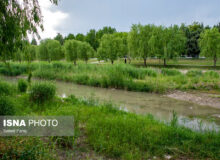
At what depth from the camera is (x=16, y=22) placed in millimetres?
4629

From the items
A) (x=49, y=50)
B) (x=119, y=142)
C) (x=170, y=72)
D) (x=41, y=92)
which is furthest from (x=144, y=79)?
(x=49, y=50)

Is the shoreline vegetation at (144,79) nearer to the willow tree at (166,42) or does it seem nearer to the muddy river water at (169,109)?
the muddy river water at (169,109)

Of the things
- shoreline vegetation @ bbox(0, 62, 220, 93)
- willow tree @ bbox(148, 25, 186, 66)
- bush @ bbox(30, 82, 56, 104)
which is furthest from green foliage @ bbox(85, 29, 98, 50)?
bush @ bbox(30, 82, 56, 104)

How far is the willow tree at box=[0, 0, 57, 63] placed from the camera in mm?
4438

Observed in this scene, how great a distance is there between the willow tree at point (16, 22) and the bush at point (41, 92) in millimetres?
3858

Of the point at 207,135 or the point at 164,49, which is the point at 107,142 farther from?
the point at 164,49


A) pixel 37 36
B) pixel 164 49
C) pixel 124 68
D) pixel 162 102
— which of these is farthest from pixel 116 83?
pixel 164 49

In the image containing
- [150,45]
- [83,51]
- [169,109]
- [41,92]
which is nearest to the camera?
[41,92]

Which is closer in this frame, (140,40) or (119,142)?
(119,142)

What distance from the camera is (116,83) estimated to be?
1612cm

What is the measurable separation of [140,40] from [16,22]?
27.5 m

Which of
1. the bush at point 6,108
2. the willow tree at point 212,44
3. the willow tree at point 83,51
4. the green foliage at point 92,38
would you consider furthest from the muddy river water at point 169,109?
the green foliage at point 92,38

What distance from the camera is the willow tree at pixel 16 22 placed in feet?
14.6

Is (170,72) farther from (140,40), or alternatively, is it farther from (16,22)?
(16,22)
